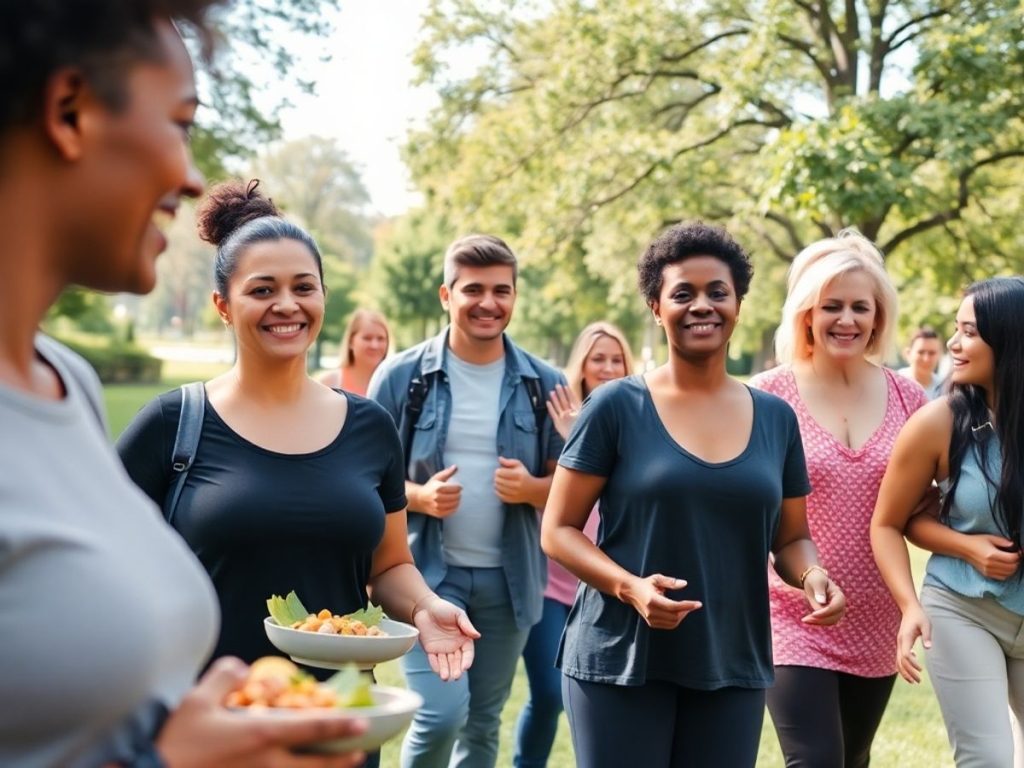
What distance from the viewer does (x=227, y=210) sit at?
419cm

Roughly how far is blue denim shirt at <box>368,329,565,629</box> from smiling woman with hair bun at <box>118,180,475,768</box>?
1.61 metres

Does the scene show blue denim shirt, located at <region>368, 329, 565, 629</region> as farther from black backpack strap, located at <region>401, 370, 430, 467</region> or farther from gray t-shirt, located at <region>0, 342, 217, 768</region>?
gray t-shirt, located at <region>0, 342, 217, 768</region>

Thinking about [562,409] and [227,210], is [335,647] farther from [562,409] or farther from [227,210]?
[562,409]

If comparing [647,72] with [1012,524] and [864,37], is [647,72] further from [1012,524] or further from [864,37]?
[1012,524]

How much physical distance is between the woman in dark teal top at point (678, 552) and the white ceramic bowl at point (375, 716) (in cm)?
199

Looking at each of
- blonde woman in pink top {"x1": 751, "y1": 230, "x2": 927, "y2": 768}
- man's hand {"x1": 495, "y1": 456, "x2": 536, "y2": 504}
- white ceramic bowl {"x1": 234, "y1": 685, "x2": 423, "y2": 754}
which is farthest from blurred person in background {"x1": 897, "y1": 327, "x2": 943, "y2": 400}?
white ceramic bowl {"x1": 234, "y1": 685, "x2": 423, "y2": 754}

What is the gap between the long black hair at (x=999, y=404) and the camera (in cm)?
458

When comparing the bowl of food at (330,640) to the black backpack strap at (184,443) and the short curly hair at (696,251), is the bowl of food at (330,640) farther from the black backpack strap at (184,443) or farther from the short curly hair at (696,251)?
the short curly hair at (696,251)

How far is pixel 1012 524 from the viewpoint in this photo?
4.56 m

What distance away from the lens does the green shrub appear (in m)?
49.1

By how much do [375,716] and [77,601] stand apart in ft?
1.57

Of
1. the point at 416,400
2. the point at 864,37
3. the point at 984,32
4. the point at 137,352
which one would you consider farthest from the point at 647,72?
the point at 137,352

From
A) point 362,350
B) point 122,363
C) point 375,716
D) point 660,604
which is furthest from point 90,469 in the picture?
point 122,363

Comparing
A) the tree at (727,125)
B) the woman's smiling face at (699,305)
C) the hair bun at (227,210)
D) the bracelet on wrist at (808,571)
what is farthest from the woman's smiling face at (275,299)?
the tree at (727,125)
